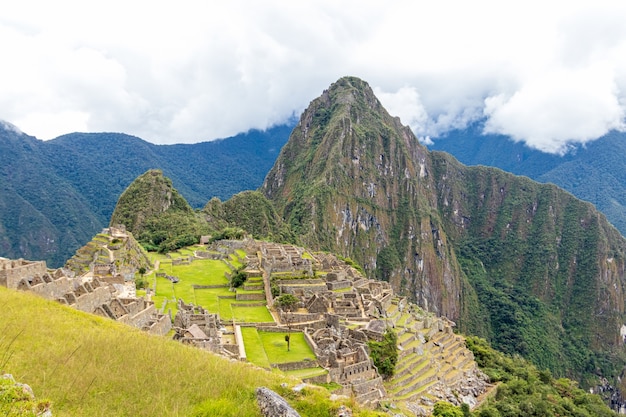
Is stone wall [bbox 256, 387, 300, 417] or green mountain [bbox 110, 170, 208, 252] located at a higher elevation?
green mountain [bbox 110, 170, 208, 252]

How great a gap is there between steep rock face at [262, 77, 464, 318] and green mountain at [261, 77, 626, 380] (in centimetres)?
42

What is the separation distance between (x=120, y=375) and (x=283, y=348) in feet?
55.9

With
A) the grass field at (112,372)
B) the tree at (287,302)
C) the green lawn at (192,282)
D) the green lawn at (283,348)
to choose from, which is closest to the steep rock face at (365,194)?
the green lawn at (192,282)

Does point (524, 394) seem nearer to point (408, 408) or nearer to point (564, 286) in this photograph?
point (408, 408)

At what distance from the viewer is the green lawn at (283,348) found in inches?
1005

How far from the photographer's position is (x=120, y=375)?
1099 cm

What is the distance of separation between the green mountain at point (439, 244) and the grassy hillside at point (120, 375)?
325 feet

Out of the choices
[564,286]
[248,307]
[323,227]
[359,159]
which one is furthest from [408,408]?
[564,286]

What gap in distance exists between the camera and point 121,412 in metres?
9.62

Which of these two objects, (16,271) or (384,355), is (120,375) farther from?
(384,355)

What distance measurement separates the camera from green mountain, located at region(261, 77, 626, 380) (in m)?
130

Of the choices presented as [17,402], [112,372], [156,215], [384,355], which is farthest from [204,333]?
[156,215]

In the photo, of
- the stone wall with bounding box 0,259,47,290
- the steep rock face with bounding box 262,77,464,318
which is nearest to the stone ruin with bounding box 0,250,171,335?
the stone wall with bounding box 0,259,47,290

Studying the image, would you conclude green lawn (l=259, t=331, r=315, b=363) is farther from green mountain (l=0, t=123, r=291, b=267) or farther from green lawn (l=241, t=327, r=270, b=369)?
green mountain (l=0, t=123, r=291, b=267)
